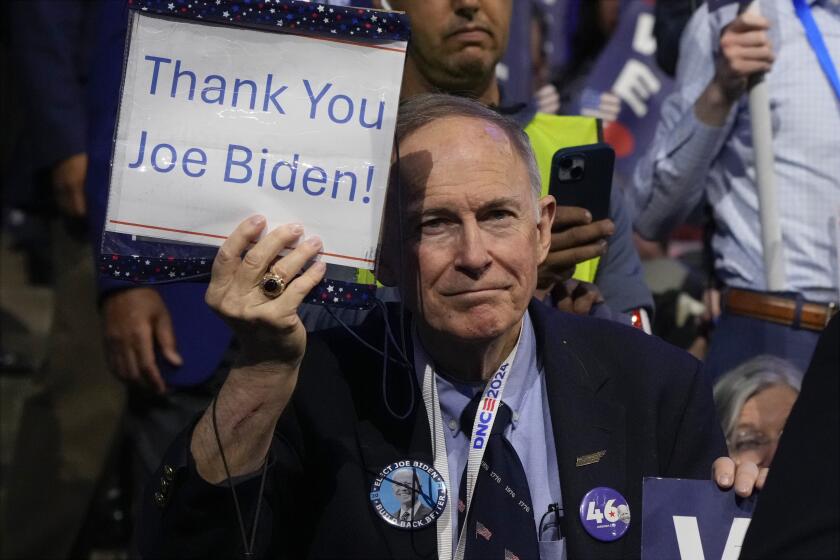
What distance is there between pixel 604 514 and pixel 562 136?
1470 millimetres

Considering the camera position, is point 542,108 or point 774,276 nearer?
point 774,276

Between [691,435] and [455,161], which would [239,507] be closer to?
[455,161]

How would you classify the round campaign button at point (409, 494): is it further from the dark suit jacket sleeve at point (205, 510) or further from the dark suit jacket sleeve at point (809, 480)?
the dark suit jacket sleeve at point (809, 480)

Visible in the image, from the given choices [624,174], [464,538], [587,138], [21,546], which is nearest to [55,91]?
[21,546]

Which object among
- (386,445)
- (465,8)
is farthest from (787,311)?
(386,445)

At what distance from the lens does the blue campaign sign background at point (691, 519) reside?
2740mm

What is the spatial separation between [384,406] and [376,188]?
537 millimetres

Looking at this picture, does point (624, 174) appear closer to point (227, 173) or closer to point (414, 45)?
point (414, 45)

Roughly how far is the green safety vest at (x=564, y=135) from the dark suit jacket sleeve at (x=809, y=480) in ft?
6.87

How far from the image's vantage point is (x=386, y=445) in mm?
2902

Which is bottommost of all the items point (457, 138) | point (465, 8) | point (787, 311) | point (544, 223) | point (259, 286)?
point (259, 286)

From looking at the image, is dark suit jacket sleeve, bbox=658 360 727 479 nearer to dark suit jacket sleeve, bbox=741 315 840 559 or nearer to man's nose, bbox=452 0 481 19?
dark suit jacket sleeve, bbox=741 315 840 559

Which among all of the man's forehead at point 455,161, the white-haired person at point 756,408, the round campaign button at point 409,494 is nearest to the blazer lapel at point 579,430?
the round campaign button at point 409,494

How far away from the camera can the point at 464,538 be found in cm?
280
